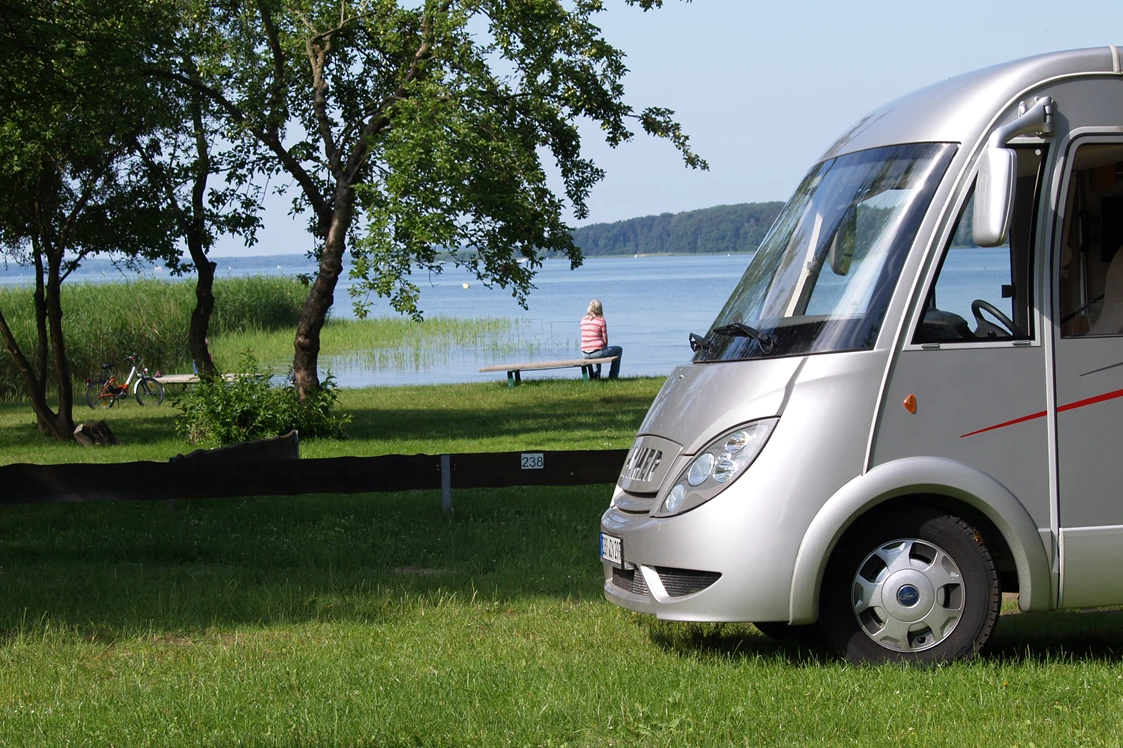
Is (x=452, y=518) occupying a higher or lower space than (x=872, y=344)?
lower

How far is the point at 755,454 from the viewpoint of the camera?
18.6 ft

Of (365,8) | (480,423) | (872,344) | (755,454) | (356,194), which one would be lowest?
(480,423)

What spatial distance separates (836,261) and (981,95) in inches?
39.5

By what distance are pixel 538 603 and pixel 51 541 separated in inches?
170

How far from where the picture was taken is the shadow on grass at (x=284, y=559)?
7.52 m

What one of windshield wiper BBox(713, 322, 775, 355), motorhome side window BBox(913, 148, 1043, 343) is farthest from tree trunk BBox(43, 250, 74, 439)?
motorhome side window BBox(913, 148, 1043, 343)

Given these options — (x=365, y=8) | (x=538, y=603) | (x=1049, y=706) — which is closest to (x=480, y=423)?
(x=365, y=8)

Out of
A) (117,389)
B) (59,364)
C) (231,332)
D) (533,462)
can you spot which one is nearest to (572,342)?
(231,332)

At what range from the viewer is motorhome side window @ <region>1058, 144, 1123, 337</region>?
5.98 meters

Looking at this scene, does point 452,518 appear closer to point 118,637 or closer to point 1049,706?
point 118,637

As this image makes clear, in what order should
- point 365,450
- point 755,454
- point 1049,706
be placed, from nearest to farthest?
point 1049,706, point 755,454, point 365,450

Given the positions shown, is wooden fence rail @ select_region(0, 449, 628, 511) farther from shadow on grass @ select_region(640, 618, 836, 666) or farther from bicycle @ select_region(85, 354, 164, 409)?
bicycle @ select_region(85, 354, 164, 409)

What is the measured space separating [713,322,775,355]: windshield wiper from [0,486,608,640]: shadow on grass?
216 centimetres

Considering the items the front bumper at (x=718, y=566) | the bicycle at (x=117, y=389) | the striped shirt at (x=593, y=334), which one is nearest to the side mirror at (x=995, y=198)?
the front bumper at (x=718, y=566)
